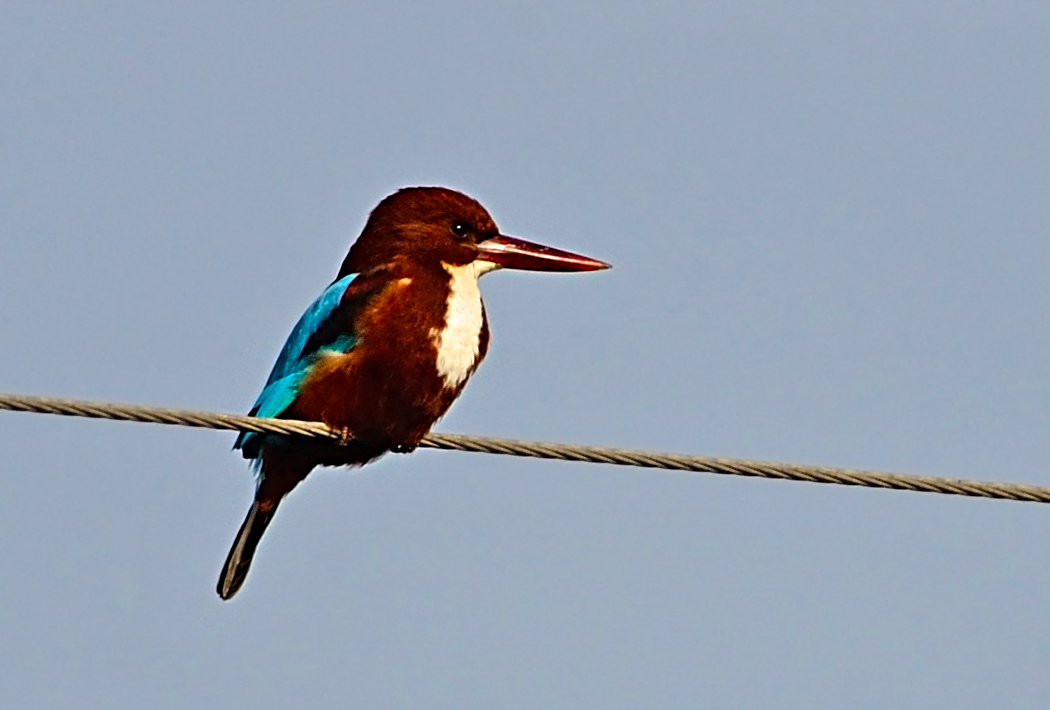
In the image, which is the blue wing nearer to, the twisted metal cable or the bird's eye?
the bird's eye

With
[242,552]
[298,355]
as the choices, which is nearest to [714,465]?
[298,355]

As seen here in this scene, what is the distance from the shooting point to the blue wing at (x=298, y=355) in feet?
18.6

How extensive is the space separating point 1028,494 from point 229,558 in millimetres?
2775

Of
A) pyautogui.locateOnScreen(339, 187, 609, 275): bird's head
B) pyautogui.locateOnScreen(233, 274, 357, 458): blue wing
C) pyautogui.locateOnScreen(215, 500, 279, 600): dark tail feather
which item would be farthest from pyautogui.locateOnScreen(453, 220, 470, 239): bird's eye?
pyautogui.locateOnScreen(215, 500, 279, 600): dark tail feather

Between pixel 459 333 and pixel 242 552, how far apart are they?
111 centimetres

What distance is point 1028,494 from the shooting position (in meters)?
4.32

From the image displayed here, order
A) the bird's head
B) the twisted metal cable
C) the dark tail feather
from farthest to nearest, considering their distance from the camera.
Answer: the dark tail feather < the bird's head < the twisted metal cable

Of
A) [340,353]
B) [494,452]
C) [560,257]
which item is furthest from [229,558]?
[494,452]

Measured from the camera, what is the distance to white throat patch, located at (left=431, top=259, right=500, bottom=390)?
219 inches

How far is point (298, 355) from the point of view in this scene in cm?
578

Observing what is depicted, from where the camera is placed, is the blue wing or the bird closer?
the bird

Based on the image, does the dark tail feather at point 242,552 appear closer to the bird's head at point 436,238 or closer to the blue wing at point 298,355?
the blue wing at point 298,355

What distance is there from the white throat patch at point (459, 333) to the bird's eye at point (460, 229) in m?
0.17

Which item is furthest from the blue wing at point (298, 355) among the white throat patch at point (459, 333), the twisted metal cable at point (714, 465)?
the twisted metal cable at point (714, 465)
